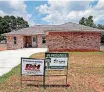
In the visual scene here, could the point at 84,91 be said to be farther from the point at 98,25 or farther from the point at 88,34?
the point at 98,25

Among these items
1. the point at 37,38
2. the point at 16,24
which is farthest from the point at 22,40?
the point at 16,24

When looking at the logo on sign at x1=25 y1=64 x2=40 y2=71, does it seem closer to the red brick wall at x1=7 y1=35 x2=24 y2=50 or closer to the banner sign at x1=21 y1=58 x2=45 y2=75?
the banner sign at x1=21 y1=58 x2=45 y2=75

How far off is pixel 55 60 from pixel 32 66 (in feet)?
2.86

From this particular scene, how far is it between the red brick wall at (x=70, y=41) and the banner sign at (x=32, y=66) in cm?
1803

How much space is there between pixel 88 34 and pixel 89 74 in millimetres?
16151

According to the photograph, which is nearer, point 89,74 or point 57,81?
point 57,81

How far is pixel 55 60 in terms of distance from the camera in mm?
8078

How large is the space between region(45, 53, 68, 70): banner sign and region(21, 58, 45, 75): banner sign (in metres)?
0.26

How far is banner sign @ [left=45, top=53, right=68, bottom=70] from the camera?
8055 millimetres

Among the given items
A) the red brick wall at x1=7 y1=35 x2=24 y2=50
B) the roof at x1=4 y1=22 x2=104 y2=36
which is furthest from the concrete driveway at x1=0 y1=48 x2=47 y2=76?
the red brick wall at x1=7 y1=35 x2=24 y2=50

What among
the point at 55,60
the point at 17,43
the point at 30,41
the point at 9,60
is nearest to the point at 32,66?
the point at 55,60

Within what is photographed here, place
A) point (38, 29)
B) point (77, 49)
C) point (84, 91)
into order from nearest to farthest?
point (84, 91)
point (77, 49)
point (38, 29)

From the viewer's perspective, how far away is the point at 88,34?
26.4m

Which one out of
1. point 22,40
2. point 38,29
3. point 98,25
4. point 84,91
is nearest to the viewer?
point 84,91
